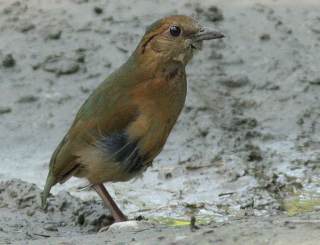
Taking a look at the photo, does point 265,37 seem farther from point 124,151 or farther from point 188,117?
point 124,151

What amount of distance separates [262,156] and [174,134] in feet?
2.54

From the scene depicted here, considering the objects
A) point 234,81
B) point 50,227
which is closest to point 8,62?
point 234,81

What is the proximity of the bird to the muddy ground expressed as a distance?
1.27 ft

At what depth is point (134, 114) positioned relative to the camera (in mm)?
6336

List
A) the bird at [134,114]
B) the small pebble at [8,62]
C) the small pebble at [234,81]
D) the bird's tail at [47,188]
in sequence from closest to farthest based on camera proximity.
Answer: the bird at [134,114] < the bird's tail at [47,188] < the small pebble at [234,81] < the small pebble at [8,62]

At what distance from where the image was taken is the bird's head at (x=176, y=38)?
652 centimetres

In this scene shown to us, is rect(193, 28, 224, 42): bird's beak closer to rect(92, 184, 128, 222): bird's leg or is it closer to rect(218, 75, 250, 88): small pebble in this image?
rect(92, 184, 128, 222): bird's leg

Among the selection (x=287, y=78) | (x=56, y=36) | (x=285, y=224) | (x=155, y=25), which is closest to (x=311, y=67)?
(x=287, y=78)

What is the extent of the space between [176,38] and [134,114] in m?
0.55

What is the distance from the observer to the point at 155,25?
21.7 feet

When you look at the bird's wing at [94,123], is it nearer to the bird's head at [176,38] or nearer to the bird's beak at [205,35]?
the bird's head at [176,38]

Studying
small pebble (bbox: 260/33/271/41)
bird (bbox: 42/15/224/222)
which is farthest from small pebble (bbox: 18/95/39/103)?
bird (bbox: 42/15/224/222)

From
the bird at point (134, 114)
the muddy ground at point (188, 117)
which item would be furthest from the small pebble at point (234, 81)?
the bird at point (134, 114)

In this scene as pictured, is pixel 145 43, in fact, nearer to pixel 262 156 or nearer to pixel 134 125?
pixel 134 125
